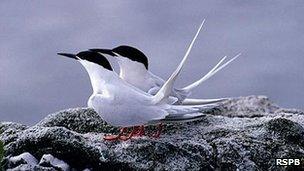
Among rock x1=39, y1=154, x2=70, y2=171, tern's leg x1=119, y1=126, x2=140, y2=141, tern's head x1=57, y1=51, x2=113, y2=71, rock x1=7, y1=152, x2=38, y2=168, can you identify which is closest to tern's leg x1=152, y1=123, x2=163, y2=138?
tern's leg x1=119, y1=126, x2=140, y2=141

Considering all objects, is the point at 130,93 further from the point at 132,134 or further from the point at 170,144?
the point at 170,144

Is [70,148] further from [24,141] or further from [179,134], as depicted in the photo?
[179,134]

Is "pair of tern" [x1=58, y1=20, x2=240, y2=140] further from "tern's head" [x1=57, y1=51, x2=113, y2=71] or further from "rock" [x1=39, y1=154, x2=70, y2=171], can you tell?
"rock" [x1=39, y1=154, x2=70, y2=171]

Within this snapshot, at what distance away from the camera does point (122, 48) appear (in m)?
10.5

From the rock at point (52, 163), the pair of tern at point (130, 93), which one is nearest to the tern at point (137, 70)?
the pair of tern at point (130, 93)

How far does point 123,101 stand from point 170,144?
0.76m

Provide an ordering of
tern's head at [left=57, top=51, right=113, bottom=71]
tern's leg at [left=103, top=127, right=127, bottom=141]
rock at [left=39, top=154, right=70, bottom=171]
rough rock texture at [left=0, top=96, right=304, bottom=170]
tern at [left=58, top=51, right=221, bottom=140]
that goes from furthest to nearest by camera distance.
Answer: tern's leg at [left=103, top=127, right=127, bottom=141] < tern's head at [left=57, top=51, right=113, bottom=71] < tern at [left=58, top=51, right=221, bottom=140] < rough rock texture at [left=0, top=96, right=304, bottom=170] < rock at [left=39, top=154, right=70, bottom=171]

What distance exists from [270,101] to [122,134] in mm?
6931

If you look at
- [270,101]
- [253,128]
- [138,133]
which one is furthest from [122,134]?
[270,101]

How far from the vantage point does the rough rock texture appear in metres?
9.85

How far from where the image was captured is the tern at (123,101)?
32.8 ft

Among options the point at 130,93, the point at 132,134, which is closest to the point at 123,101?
the point at 130,93

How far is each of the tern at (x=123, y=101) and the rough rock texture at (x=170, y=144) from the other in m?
0.32

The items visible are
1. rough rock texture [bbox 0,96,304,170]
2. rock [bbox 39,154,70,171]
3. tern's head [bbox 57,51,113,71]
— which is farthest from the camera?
tern's head [bbox 57,51,113,71]
